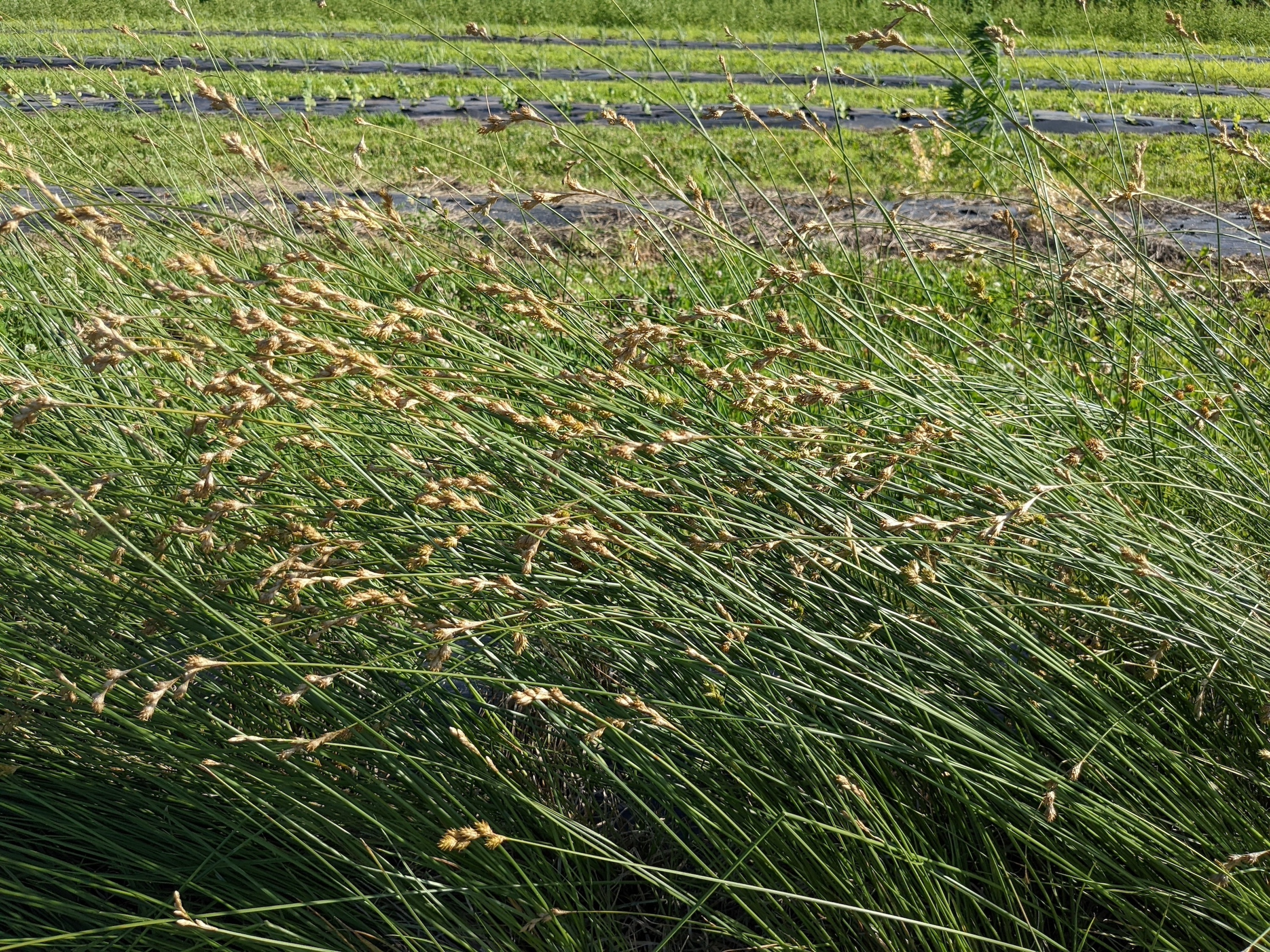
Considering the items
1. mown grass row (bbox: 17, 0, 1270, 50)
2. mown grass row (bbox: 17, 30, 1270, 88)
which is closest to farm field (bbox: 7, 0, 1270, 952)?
mown grass row (bbox: 17, 30, 1270, 88)

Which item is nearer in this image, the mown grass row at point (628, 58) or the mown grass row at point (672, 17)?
the mown grass row at point (628, 58)

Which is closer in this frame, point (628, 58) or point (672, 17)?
point (628, 58)

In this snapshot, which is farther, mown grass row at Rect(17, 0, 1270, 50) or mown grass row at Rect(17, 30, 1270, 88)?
mown grass row at Rect(17, 0, 1270, 50)

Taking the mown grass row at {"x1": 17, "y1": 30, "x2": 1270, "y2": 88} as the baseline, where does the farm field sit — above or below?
below

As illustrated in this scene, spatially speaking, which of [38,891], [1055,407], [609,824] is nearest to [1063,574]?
[1055,407]

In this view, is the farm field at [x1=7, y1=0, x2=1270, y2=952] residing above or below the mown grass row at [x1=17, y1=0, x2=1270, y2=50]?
below

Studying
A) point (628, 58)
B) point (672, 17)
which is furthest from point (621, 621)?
point (672, 17)

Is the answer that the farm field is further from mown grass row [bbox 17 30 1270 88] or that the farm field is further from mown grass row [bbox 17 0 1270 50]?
mown grass row [bbox 17 0 1270 50]

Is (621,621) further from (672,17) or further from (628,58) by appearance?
(672,17)

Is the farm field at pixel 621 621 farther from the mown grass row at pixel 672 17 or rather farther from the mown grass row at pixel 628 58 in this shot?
the mown grass row at pixel 672 17

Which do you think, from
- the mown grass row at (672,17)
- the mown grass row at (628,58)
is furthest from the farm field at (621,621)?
the mown grass row at (672,17)

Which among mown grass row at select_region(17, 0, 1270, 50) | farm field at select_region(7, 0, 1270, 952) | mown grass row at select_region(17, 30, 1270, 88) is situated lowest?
farm field at select_region(7, 0, 1270, 952)

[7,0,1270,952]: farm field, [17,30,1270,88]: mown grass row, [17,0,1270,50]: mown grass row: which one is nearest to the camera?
[7,0,1270,952]: farm field

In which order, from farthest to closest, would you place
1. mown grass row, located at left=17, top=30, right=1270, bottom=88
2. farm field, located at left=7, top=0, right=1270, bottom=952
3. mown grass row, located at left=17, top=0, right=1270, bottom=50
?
mown grass row, located at left=17, top=0, right=1270, bottom=50 → mown grass row, located at left=17, top=30, right=1270, bottom=88 → farm field, located at left=7, top=0, right=1270, bottom=952
